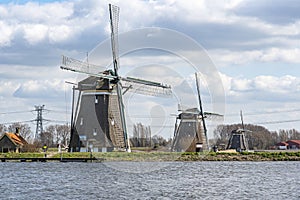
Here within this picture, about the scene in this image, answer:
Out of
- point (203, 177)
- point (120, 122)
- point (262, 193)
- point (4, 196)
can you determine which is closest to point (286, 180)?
point (203, 177)

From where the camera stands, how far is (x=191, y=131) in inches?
1955

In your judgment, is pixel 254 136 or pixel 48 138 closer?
pixel 48 138

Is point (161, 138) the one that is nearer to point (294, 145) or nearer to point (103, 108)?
point (103, 108)

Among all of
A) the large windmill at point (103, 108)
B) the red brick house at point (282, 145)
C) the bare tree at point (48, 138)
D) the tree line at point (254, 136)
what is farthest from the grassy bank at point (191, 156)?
the red brick house at point (282, 145)

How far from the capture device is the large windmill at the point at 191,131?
1912 inches

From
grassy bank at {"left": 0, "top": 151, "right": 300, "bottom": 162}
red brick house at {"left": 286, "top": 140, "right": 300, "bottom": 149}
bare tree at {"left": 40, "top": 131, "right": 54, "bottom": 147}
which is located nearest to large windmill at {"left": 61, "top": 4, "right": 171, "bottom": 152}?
grassy bank at {"left": 0, "top": 151, "right": 300, "bottom": 162}

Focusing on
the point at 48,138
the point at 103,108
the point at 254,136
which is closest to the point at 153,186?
the point at 103,108

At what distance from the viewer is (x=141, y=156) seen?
128 ft

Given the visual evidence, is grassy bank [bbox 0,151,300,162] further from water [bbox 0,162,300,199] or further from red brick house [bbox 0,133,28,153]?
water [bbox 0,162,300,199]

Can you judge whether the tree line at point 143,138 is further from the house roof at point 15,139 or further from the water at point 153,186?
the water at point 153,186

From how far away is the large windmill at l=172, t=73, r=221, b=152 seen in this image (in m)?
48.6

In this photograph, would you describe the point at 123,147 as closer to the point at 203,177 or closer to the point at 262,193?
the point at 203,177

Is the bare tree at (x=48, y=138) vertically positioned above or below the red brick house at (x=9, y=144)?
above

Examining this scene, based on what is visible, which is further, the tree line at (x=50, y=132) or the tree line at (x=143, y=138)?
the tree line at (x=50, y=132)
